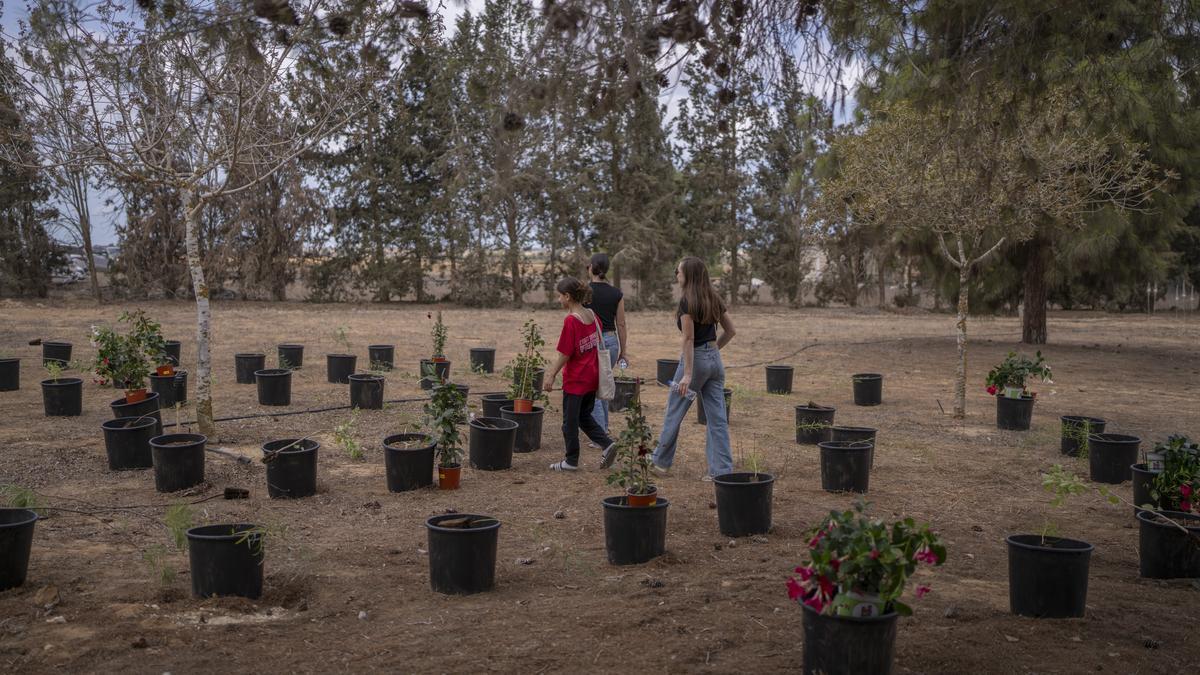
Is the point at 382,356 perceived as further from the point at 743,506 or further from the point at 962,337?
the point at 743,506

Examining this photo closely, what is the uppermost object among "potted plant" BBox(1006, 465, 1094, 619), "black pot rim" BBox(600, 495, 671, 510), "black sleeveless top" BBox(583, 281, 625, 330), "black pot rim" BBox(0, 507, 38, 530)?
"black sleeveless top" BBox(583, 281, 625, 330)

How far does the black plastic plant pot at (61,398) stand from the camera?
8.49 meters

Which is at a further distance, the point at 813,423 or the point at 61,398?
the point at 61,398

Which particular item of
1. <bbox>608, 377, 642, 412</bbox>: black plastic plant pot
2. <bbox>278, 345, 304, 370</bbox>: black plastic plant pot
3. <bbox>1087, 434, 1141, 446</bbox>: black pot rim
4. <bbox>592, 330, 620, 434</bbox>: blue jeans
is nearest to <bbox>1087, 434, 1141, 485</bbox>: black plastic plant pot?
<bbox>1087, 434, 1141, 446</bbox>: black pot rim

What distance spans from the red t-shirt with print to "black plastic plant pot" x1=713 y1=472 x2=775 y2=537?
1.64 m

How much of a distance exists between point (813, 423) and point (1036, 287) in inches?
422

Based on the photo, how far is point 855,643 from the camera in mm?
3098

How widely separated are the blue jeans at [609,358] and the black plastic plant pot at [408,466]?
4.95ft

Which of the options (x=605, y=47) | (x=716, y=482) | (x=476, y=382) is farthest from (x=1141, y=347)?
(x=605, y=47)

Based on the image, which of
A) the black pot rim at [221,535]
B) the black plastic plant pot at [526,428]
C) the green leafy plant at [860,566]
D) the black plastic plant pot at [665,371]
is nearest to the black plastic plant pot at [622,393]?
the black plastic plant pot at [526,428]

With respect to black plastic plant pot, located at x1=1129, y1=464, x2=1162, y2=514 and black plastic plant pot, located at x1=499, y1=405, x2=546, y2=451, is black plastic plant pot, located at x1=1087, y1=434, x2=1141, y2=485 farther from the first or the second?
black plastic plant pot, located at x1=499, y1=405, x2=546, y2=451

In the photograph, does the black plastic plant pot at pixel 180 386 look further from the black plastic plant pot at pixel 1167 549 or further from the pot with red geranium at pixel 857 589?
the black plastic plant pot at pixel 1167 549

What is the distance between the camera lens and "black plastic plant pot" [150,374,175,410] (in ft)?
30.7

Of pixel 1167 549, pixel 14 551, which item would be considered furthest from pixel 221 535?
pixel 1167 549
